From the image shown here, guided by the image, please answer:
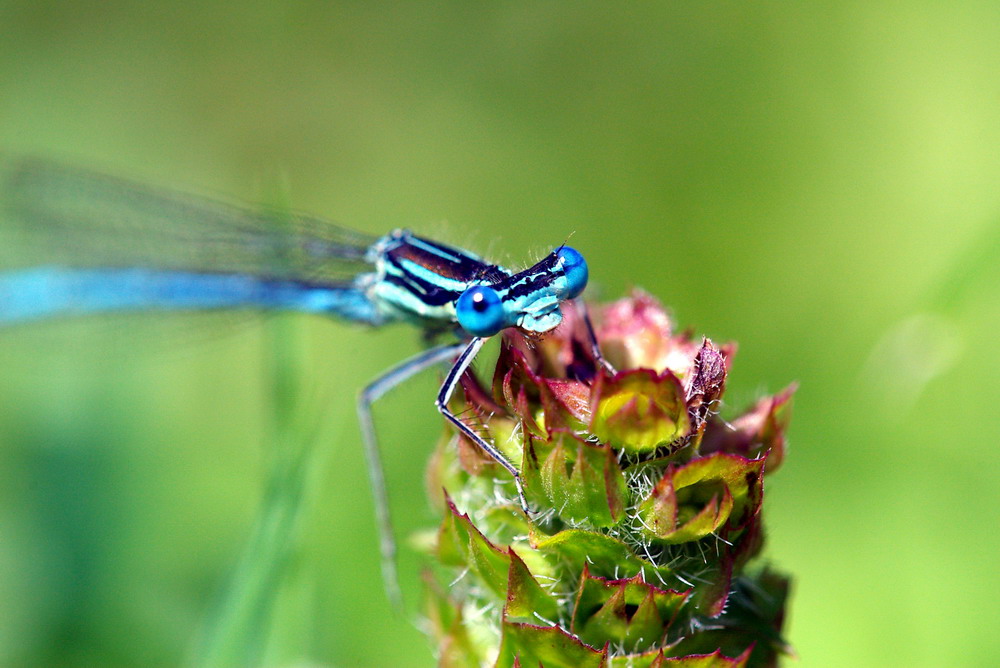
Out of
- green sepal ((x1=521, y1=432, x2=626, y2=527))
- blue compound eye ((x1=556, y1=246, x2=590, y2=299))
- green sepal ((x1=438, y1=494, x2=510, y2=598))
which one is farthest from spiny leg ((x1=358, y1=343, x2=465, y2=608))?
green sepal ((x1=521, y1=432, x2=626, y2=527))

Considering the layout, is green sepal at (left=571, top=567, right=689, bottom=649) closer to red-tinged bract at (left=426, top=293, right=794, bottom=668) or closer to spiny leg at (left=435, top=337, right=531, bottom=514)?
red-tinged bract at (left=426, top=293, right=794, bottom=668)

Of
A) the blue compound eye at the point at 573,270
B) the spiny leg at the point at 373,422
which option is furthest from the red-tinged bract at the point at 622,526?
the spiny leg at the point at 373,422

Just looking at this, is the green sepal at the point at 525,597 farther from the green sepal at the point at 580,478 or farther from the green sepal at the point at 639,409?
the green sepal at the point at 639,409

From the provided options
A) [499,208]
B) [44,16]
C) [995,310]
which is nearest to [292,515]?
[995,310]

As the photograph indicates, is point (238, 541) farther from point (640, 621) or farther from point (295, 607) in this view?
point (640, 621)

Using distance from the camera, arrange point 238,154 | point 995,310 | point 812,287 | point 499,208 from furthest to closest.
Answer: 1. point 238,154
2. point 499,208
3. point 812,287
4. point 995,310
